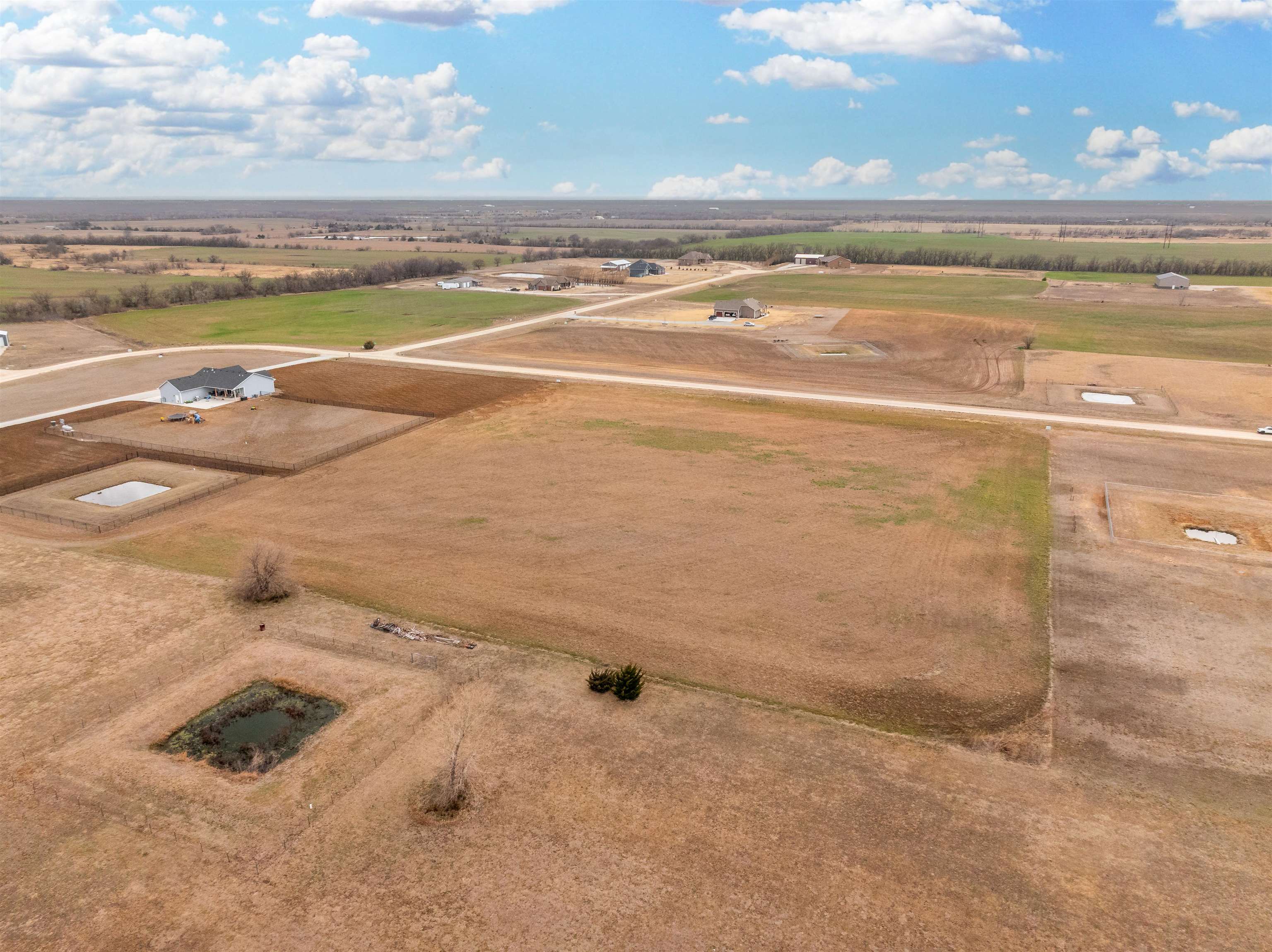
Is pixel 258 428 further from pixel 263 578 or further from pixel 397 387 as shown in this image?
pixel 263 578

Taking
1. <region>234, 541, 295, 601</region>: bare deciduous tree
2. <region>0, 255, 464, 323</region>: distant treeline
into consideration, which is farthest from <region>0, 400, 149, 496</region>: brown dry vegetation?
<region>0, 255, 464, 323</region>: distant treeline

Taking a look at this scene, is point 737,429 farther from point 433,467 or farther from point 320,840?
point 320,840

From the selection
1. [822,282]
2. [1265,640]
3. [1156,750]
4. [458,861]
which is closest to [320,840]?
[458,861]

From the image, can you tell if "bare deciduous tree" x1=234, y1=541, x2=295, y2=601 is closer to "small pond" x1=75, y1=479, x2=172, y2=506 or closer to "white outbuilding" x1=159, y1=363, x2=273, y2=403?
"small pond" x1=75, y1=479, x2=172, y2=506

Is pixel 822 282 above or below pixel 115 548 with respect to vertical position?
above

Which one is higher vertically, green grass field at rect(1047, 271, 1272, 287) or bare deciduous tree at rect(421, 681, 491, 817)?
green grass field at rect(1047, 271, 1272, 287)

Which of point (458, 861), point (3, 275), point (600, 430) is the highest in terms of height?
point (3, 275)

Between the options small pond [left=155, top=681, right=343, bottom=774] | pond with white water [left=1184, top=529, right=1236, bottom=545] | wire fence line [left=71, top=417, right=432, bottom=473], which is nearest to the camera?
small pond [left=155, top=681, right=343, bottom=774]

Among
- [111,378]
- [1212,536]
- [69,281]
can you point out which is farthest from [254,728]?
[69,281]
